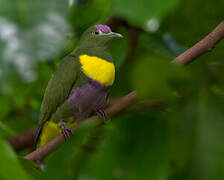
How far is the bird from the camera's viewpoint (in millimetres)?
1544

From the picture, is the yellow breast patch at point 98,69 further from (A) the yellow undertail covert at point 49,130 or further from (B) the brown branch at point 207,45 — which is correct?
(B) the brown branch at point 207,45

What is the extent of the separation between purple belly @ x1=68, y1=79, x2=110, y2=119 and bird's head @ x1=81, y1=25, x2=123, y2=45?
0.20m

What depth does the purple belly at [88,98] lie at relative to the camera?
5.08 feet

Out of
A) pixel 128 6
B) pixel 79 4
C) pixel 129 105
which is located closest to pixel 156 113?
pixel 129 105

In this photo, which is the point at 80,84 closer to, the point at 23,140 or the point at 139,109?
the point at 23,140

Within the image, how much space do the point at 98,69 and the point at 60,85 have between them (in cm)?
22

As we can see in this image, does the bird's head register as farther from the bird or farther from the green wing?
the green wing

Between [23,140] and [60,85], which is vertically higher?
[60,85]

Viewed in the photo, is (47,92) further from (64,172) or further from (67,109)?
(64,172)

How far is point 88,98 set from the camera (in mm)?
1605

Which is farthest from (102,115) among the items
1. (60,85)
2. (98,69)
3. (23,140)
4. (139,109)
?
(139,109)

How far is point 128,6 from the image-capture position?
378 mm

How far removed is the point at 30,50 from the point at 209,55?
428 mm

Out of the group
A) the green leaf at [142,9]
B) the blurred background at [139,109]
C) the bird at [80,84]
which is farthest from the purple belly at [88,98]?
the green leaf at [142,9]
